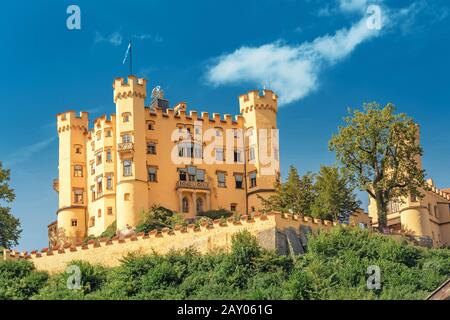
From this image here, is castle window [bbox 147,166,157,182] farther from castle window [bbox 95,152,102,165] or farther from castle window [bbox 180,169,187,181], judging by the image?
castle window [bbox 95,152,102,165]

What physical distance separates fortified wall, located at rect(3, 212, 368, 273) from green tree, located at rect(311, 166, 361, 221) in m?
10.7

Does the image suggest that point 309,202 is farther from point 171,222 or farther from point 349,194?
point 171,222

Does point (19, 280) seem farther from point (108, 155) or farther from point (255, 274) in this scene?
point (108, 155)

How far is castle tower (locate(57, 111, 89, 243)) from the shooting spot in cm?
8575

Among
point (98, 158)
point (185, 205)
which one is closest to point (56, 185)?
point (98, 158)

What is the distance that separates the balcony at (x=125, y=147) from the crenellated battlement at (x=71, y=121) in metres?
7.59

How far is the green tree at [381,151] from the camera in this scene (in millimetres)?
70812

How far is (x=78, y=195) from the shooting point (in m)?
87.1

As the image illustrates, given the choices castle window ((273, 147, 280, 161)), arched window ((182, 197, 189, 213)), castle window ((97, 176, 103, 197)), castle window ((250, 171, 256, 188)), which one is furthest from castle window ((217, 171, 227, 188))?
castle window ((97, 176, 103, 197))

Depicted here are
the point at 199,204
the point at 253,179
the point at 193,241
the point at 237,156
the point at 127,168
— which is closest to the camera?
the point at 193,241

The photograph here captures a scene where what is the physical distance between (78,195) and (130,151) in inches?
327

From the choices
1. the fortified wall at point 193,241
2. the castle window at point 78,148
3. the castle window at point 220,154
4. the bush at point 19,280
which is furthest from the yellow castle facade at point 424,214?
the bush at point 19,280

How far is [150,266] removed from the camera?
5669 cm
